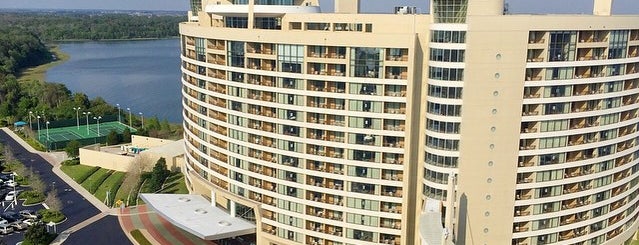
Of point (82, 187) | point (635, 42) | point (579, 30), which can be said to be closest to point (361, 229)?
point (579, 30)

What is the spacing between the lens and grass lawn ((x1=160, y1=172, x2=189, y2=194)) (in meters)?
66.3

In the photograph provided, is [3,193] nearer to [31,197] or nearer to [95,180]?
[31,197]

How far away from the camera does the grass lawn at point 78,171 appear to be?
71.8 metres

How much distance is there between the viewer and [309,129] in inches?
1727

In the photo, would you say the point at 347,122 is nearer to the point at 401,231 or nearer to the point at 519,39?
the point at 401,231

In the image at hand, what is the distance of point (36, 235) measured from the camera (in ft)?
167

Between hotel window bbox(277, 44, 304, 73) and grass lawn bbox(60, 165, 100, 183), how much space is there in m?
40.0

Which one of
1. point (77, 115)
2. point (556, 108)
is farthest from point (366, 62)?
point (77, 115)

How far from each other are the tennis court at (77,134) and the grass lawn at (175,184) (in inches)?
866

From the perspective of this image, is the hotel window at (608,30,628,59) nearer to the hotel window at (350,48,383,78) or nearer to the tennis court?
the hotel window at (350,48,383,78)

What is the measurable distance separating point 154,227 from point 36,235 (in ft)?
34.7

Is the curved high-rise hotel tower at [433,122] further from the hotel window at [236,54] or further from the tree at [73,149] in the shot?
the tree at [73,149]

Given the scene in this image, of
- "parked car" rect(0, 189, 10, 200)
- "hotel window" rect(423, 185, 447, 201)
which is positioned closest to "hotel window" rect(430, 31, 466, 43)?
"hotel window" rect(423, 185, 447, 201)

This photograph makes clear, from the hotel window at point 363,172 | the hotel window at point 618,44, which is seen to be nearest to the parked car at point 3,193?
the hotel window at point 363,172
